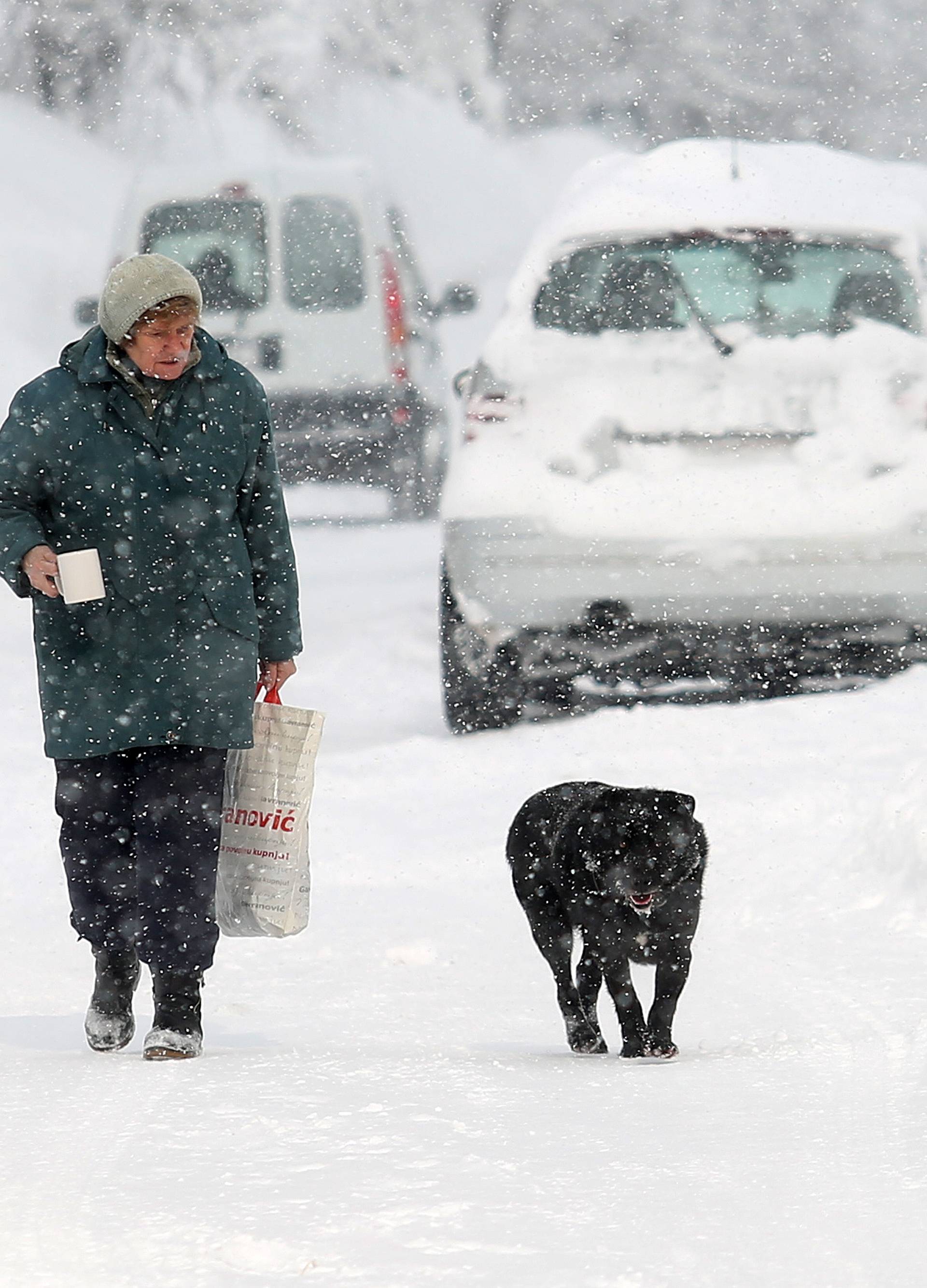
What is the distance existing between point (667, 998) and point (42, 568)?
154cm

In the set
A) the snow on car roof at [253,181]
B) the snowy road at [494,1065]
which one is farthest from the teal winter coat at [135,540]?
the snow on car roof at [253,181]

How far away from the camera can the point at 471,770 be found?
7.25 meters

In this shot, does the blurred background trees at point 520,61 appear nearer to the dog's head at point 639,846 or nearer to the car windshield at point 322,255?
the car windshield at point 322,255

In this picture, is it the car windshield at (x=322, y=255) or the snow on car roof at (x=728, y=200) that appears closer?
the snow on car roof at (x=728, y=200)

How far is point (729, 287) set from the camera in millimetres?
7203

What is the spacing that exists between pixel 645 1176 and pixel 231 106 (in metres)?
33.7

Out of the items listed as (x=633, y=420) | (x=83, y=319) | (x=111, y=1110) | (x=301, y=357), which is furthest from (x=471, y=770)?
(x=301, y=357)

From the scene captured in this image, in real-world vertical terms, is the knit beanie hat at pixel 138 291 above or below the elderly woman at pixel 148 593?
above

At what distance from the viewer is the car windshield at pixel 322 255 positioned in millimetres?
13695

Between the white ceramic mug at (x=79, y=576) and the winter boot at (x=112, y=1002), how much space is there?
801 mm

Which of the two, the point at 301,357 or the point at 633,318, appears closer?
the point at 633,318

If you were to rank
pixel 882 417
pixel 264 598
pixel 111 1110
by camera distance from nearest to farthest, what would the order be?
1. pixel 111 1110
2. pixel 264 598
3. pixel 882 417

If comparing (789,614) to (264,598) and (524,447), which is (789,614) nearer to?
(524,447)

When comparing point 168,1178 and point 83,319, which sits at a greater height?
point 83,319
